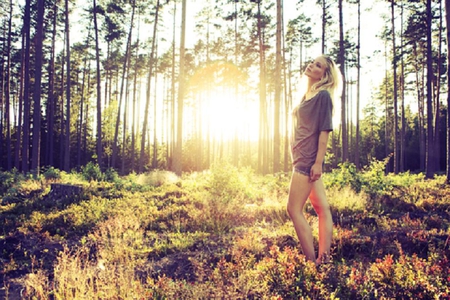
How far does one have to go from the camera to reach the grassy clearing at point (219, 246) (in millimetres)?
2836

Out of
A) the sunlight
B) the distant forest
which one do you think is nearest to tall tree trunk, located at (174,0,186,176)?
the distant forest

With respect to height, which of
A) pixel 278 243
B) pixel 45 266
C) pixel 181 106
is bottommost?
pixel 45 266

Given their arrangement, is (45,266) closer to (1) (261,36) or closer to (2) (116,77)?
(1) (261,36)

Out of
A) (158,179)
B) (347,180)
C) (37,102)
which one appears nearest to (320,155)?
(347,180)

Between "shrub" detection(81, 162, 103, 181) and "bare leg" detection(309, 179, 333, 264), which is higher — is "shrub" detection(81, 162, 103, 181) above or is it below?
below

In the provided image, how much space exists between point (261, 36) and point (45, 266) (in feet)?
81.1

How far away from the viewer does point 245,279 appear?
3111 millimetres

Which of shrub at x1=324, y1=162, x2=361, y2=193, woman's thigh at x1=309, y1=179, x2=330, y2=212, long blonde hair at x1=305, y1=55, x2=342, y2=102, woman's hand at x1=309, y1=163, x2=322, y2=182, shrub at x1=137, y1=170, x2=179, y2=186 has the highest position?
long blonde hair at x1=305, y1=55, x2=342, y2=102

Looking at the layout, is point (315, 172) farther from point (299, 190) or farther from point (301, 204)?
point (301, 204)

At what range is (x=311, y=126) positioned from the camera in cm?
318

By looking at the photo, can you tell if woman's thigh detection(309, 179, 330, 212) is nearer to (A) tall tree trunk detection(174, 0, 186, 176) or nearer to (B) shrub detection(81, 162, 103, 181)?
(A) tall tree trunk detection(174, 0, 186, 176)

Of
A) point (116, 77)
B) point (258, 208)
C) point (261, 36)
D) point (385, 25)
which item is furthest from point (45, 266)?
point (116, 77)

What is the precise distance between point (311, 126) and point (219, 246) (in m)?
2.55

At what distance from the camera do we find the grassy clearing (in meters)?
2.84
